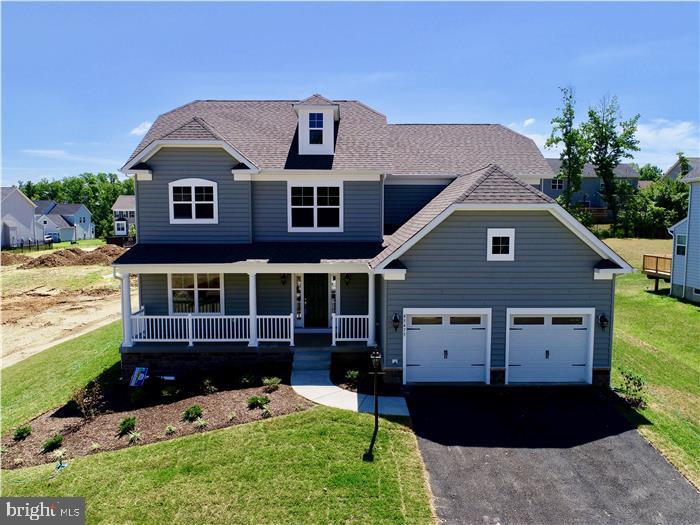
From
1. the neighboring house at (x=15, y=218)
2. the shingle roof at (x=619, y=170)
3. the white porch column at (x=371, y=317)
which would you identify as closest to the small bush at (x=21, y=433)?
the white porch column at (x=371, y=317)

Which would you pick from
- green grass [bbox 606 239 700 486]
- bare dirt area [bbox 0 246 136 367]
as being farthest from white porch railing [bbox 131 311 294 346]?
green grass [bbox 606 239 700 486]

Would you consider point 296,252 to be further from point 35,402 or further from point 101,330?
point 101,330

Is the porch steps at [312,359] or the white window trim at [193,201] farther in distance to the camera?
the white window trim at [193,201]

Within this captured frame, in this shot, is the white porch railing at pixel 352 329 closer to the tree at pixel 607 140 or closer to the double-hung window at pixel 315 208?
the double-hung window at pixel 315 208

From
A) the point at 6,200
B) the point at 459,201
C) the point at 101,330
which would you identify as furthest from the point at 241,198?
the point at 6,200

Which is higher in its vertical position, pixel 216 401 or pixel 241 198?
pixel 241 198

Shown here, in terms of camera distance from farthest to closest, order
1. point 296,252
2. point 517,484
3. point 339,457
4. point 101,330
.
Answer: point 101,330
point 296,252
point 339,457
point 517,484

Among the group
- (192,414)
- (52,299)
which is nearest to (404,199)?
(192,414)
